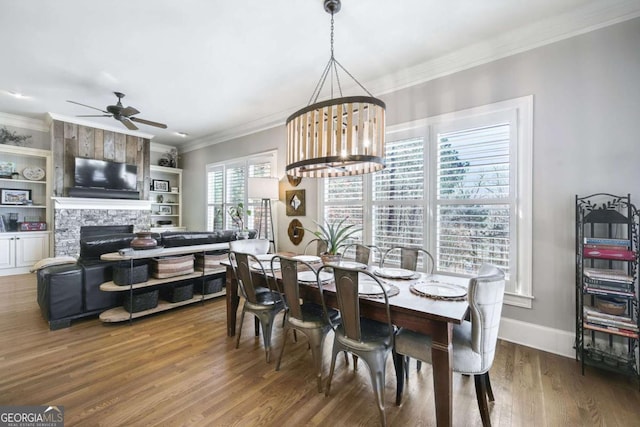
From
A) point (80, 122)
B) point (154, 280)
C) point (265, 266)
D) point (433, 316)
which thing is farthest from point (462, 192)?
point (80, 122)

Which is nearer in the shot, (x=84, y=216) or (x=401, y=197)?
(x=401, y=197)

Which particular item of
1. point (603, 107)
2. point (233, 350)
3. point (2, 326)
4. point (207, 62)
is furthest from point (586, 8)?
point (2, 326)

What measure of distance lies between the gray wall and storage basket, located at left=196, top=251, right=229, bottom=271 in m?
3.41

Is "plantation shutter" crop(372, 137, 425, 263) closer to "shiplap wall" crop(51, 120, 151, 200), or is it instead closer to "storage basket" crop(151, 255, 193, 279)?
"storage basket" crop(151, 255, 193, 279)

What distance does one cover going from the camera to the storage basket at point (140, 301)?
302 cm

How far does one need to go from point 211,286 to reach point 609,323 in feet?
13.3

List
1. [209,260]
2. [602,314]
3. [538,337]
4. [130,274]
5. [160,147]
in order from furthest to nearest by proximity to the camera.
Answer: [160,147]
[209,260]
[130,274]
[538,337]
[602,314]

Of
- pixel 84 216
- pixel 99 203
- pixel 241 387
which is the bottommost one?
pixel 241 387

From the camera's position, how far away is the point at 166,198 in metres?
7.19

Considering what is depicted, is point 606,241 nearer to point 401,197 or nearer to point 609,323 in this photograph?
point 609,323

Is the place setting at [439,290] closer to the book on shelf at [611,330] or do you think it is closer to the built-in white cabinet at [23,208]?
the book on shelf at [611,330]

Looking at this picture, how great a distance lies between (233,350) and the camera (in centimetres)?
249

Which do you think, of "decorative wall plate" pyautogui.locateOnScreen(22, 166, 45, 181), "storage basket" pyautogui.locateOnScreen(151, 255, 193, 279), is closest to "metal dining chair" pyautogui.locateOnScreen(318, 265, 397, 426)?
"storage basket" pyautogui.locateOnScreen(151, 255, 193, 279)

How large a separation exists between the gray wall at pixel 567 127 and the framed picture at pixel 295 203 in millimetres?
2612
